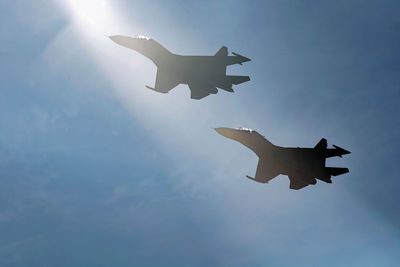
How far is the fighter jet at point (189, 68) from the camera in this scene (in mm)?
37594

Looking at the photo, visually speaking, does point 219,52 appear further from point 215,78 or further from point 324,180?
point 324,180

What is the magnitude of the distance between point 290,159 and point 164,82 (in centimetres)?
2041

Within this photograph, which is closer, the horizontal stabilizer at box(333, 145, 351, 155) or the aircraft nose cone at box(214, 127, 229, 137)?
the horizontal stabilizer at box(333, 145, 351, 155)

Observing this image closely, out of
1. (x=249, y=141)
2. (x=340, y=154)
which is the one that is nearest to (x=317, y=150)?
(x=340, y=154)

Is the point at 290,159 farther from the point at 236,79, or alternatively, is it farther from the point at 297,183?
the point at 236,79

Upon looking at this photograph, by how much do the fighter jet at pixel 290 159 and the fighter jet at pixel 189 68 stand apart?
21.3ft

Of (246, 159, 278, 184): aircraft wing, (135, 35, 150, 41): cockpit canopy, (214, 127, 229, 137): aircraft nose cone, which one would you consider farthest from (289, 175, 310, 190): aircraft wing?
(135, 35, 150, 41): cockpit canopy

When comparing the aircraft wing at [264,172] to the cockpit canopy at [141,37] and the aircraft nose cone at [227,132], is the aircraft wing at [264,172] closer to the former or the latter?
the aircraft nose cone at [227,132]

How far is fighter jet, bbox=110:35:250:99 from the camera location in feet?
123

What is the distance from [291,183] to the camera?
39.4m

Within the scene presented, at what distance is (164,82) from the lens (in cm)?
3991

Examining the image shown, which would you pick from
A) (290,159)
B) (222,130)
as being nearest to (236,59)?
(222,130)

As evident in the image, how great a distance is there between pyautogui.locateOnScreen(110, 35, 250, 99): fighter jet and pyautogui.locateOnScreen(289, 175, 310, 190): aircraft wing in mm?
15091

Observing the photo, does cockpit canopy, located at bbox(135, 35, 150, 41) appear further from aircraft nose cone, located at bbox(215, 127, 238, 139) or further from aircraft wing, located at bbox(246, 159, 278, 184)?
aircraft wing, located at bbox(246, 159, 278, 184)
